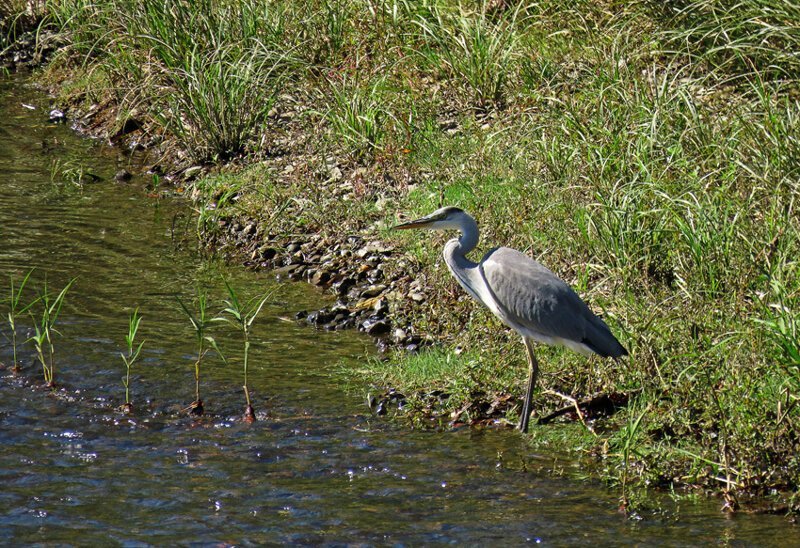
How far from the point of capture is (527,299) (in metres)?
6.29

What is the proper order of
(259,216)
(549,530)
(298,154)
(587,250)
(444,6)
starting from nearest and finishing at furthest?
(549,530), (587,250), (259,216), (298,154), (444,6)

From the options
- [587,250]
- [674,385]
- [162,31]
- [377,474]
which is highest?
[162,31]

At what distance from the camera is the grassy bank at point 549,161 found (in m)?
5.69

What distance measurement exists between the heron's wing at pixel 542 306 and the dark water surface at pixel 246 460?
606 millimetres

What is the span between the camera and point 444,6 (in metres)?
10.6

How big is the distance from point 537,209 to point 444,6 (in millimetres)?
3442

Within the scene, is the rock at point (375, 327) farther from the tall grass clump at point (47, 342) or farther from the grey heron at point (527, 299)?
the tall grass clump at point (47, 342)

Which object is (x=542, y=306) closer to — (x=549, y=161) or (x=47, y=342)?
(x=549, y=161)

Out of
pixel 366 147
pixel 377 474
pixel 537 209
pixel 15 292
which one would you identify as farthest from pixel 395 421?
pixel 366 147

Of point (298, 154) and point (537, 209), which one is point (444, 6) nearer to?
point (298, 154)

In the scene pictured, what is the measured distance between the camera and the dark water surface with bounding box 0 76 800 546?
498cm

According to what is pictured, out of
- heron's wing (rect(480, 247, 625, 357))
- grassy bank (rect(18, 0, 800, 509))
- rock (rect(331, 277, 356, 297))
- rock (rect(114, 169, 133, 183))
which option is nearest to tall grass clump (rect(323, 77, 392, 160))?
grassy bank (rect(18, 0, 800, 509))

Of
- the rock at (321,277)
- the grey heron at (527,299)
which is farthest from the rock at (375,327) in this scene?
the grey heron at (527,299)

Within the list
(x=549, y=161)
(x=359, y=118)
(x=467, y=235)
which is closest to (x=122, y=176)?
(x=359, y=118)
